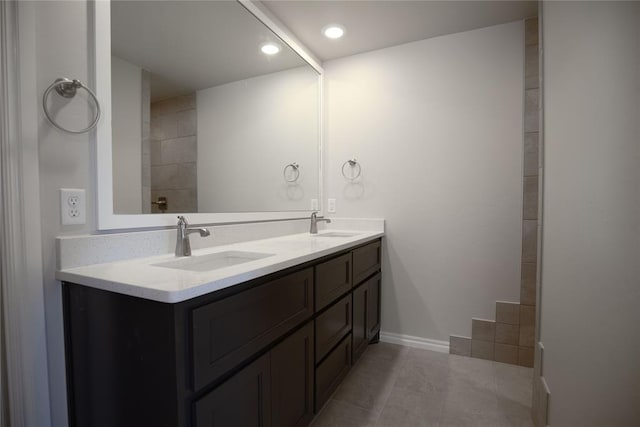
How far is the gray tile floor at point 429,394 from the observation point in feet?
4.96

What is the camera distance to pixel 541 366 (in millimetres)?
1391

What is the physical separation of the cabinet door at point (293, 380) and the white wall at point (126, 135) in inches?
31.3

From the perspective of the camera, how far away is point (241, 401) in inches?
36.2

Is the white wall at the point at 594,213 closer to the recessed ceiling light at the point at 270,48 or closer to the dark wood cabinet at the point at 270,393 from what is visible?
the dark wood cabinet at the point at 270,393

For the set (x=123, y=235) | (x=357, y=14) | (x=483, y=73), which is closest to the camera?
(x=123, y=235)

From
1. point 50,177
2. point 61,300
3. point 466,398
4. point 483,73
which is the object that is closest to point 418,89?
point 483,73

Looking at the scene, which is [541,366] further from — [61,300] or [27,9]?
[27,9]

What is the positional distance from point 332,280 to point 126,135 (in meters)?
1.07

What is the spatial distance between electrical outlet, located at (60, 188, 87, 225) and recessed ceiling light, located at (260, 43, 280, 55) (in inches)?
56.6

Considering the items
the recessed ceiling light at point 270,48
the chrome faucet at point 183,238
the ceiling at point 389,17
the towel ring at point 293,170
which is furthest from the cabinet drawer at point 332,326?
the ceiling at point 389,17

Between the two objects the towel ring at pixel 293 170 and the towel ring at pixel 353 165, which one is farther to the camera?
the towel ring at pixel 353 165

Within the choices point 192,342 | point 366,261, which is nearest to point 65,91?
point 192,342

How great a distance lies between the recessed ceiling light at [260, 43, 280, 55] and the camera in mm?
1969

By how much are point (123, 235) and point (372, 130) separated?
72.5 inches
